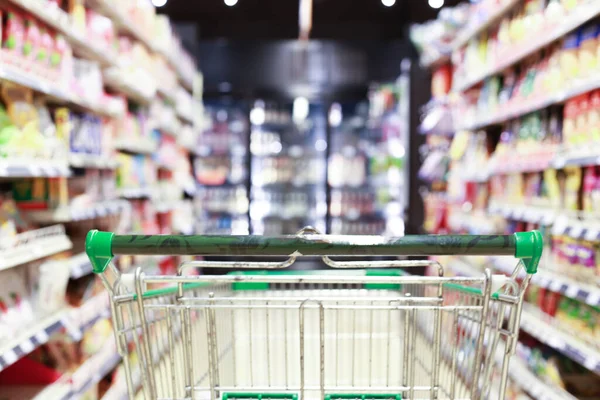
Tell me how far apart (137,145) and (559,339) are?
288 cm

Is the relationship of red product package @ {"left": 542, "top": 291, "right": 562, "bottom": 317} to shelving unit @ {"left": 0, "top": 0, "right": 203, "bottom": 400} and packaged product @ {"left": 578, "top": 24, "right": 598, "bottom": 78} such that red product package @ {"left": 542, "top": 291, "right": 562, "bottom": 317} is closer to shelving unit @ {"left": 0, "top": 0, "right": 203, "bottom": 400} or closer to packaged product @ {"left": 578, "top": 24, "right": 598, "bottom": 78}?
packaged product @ {"left": 578, "top": 24, "right": 598, "bottom": 78}

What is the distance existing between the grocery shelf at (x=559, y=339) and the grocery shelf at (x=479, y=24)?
69.7 inches

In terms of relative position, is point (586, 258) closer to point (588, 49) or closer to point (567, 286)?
point (567, 286)

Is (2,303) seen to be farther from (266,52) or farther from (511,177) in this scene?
(266,52)

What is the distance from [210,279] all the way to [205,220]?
6.50m

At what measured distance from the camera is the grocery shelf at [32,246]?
2135mm

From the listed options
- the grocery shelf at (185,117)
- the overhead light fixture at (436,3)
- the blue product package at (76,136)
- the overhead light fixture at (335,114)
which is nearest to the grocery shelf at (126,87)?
the blue product package at (76,136)

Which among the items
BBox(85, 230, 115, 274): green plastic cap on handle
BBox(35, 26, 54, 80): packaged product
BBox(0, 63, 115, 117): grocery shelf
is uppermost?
BBox(35, 26, 54, 80): packaged product

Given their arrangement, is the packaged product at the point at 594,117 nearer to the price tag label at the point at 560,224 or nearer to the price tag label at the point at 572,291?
the price tag label at the point at 560,224

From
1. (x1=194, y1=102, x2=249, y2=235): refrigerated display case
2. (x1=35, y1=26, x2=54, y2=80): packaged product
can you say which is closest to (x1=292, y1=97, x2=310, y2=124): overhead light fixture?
(x1=194, y1=102, x2=249, y2=235): refrigerated display case

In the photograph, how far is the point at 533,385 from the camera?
2.73 meters

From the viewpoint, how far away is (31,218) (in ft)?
8.89

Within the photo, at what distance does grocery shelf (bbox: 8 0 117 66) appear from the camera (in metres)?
2.38

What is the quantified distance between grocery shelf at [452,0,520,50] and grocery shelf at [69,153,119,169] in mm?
2484
